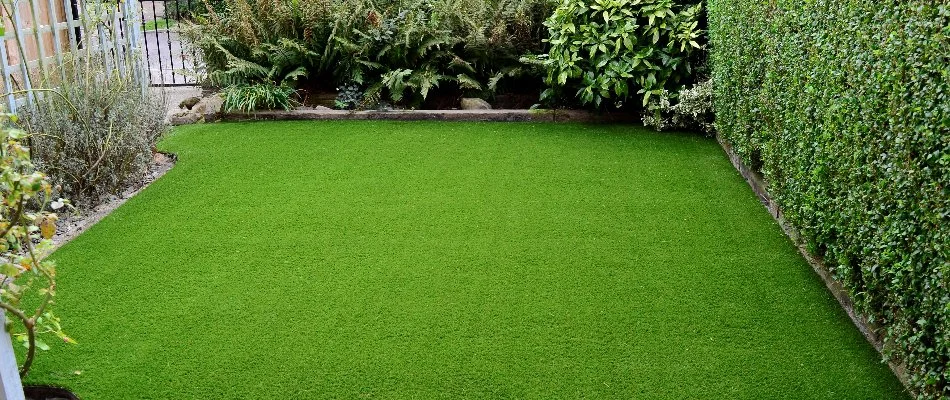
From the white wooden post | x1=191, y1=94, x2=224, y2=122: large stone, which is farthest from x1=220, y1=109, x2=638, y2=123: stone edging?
the white wooden post

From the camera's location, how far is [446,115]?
7734 millimetres

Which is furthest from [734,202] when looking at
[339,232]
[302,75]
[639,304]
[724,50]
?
[302,75]

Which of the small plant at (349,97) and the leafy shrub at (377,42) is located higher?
the leafy shrub at (377,42)

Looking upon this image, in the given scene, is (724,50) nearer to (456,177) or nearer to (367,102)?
(456,177)

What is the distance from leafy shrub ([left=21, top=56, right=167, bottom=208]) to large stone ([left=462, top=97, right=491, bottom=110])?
124 inches

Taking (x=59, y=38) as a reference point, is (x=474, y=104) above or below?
below

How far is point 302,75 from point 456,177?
2936mm

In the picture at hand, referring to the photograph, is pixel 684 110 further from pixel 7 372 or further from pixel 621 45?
pixel 7 372

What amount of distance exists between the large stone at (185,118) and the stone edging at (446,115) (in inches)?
9.0

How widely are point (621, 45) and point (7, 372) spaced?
5.85 meters

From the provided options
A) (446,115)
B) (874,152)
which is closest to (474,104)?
(446,115)

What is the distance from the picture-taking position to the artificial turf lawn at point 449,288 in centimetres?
341

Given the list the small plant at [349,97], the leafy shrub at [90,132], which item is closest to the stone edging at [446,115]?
the small plant at [349,97]

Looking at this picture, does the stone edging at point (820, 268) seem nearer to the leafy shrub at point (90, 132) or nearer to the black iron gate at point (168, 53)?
the leafy shrub at point (90, 132)
